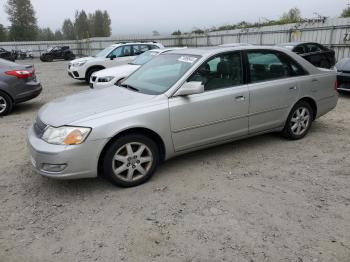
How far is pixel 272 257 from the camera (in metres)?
2.70

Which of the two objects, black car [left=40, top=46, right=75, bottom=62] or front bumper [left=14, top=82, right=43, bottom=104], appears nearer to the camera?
front bumper [left=14, top=82, right=43, bottom=104]

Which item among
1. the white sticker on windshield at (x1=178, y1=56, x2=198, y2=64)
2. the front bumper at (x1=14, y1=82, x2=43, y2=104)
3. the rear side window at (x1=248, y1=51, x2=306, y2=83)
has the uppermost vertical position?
the white sticker on windshield at (x1=178, y1=56, x2=198, y2=64)

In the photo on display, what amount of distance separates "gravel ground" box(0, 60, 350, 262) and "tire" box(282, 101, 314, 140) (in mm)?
364

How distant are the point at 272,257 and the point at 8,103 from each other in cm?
726

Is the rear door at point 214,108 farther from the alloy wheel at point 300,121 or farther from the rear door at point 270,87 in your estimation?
the alloy wheel at point 300,121

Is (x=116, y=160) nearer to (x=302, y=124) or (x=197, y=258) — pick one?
(x=197, y=258)

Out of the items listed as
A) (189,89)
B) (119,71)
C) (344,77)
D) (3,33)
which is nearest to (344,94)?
(344,77)

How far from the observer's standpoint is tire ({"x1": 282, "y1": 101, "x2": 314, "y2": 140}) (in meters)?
5.22

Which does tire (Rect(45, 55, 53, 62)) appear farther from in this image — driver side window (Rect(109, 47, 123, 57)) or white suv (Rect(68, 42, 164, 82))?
driver side window (Rect(109, 47, 123, 57))

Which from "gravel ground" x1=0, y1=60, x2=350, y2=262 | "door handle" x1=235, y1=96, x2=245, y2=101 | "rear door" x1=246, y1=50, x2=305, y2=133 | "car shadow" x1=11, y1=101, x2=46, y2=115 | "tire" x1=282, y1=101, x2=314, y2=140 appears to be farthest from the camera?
"car shadow" x1=11, y1=101, x2=46, y2=115

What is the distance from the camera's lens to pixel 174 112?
4.01 m

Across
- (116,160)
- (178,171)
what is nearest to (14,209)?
(116,160)

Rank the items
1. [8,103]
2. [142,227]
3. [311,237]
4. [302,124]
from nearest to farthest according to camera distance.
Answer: [311,237], [142,227], [302,124], [8,103]

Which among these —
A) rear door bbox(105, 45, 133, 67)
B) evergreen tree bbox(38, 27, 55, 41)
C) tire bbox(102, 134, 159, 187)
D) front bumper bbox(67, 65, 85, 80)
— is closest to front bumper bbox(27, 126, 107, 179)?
tire bbox(102, 134, 159, 187)
